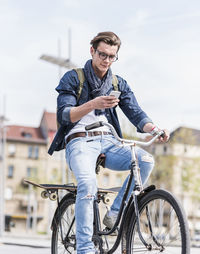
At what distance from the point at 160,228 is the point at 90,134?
968mm

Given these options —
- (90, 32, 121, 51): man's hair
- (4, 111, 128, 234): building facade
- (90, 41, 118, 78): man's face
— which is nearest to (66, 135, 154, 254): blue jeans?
(90, 41, 118, 78): man's face

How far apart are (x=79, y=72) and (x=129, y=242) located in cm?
135

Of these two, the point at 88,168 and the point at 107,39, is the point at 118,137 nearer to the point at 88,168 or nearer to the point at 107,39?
the point at 88,168

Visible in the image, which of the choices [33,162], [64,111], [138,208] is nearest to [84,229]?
[138,208]

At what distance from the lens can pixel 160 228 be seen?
4094 millimetres

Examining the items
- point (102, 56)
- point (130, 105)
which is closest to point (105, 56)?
point (102, 56)

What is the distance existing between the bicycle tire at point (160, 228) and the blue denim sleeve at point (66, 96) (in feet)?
2.85

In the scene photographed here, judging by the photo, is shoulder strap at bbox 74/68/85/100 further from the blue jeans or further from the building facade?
the building facade

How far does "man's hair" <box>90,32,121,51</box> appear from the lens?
4559mm

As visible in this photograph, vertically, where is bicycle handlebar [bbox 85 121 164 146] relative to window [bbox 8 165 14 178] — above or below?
below

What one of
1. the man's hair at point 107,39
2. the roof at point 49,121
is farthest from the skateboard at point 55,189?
the roof at point 49,121

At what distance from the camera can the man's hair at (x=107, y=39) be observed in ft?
15.0

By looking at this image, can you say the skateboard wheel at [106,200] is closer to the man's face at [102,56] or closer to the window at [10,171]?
the man's face at [102,56]

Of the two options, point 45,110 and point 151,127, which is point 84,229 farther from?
point 45,110
